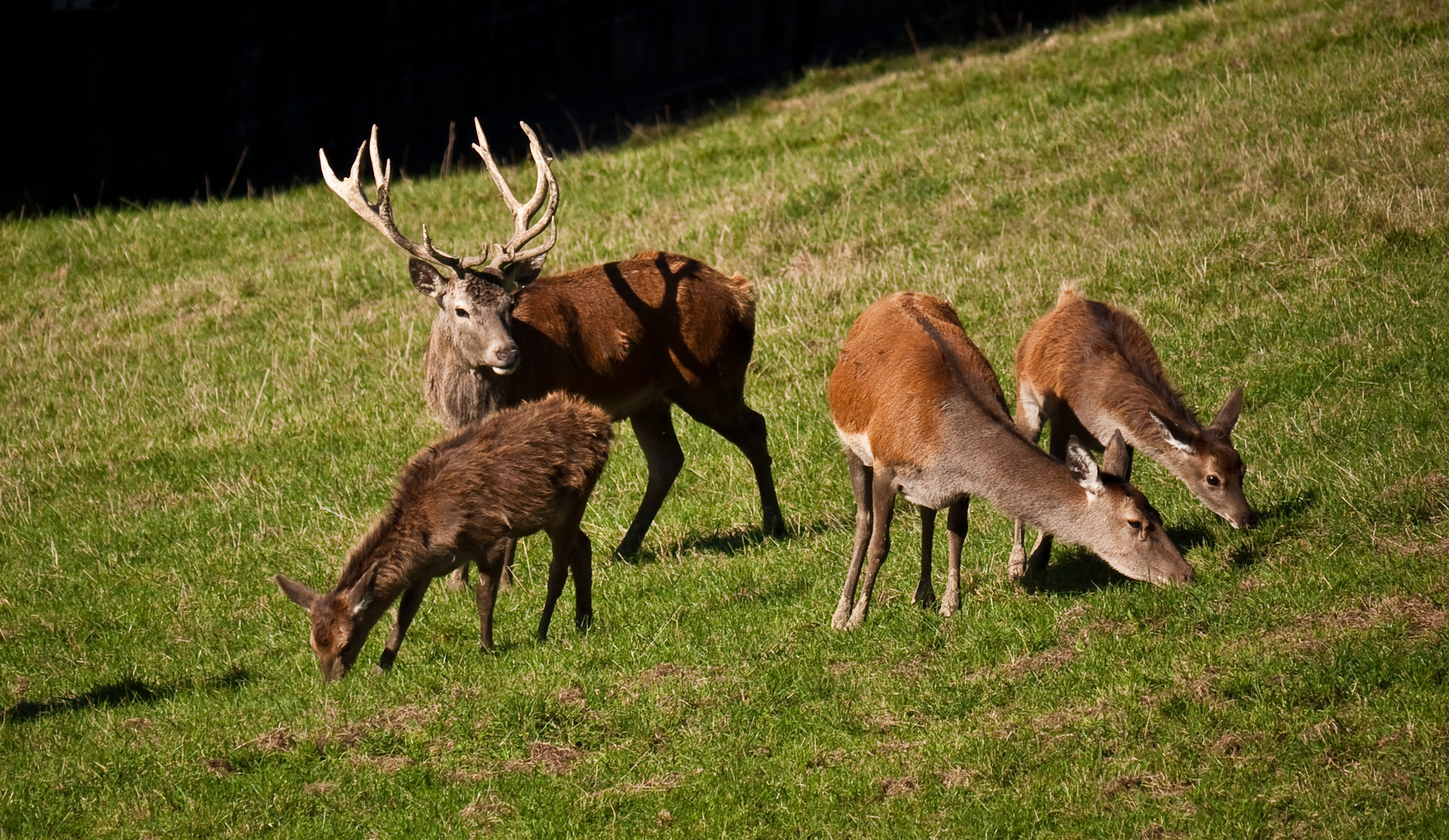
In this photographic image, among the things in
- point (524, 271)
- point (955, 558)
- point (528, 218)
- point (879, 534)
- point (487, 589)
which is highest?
point (528, 218)

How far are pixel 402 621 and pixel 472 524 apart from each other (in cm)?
72

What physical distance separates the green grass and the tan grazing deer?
0.56 meters

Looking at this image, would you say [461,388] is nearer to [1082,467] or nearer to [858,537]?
[858,537]

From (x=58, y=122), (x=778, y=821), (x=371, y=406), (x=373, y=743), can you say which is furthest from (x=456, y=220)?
(x=778, y=821)

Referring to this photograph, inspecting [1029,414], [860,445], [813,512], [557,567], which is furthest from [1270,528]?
[557,567]

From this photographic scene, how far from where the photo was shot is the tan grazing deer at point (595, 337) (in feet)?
32.0

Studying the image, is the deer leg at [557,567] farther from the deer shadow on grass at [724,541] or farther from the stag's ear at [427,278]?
the stag's ear at [427,278]

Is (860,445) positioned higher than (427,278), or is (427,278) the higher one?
(427,278)

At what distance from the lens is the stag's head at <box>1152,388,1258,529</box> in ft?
27.3

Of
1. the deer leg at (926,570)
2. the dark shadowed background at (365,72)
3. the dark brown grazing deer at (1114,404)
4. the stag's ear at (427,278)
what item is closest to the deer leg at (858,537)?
the deer leg at (926,570)

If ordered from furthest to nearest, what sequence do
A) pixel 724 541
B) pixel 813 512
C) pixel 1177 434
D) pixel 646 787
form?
pixel 813 512, pixel 724 541, pixel 1177 434, pixel 646 787

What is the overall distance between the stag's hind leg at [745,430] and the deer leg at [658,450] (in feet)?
0.66

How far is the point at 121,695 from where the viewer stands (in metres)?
8.30

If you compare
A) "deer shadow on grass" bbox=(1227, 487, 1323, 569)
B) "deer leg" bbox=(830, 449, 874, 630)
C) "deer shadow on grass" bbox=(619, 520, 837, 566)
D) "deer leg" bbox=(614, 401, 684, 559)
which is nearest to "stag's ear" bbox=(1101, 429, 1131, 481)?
"deer shadow on grass" bbox=(1227, 487, 1323, 569)
